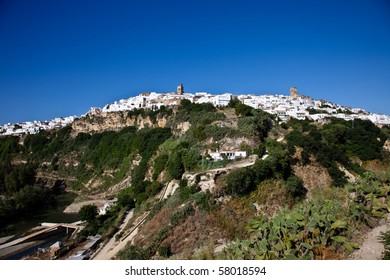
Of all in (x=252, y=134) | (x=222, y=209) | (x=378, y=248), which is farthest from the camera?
(x=252, y=134)

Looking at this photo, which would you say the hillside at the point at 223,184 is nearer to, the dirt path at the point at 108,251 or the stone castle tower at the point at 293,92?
the dirt path at the point at 108,251

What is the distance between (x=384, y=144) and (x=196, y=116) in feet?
40.0

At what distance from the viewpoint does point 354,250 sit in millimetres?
3121

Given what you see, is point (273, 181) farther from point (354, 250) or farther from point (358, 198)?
point (354, 250)

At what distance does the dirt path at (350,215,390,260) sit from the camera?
9.83 ft

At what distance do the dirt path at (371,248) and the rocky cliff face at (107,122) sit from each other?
24999 millimetres

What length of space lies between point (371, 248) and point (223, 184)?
753 centimetres

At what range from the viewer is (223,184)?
34.7 ft

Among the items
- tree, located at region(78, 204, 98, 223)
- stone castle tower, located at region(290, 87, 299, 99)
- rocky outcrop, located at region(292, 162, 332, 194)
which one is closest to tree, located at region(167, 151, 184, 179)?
tree, located at region(78, 204, 98, 223)

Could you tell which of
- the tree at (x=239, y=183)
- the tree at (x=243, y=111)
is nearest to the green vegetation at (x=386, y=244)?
the tree at (x=239, y=183)

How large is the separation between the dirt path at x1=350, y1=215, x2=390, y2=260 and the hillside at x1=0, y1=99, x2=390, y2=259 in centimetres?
9

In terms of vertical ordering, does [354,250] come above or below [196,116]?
below

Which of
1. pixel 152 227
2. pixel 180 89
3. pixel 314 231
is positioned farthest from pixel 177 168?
pixel 180 89

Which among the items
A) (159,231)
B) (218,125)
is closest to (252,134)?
(218,125)
